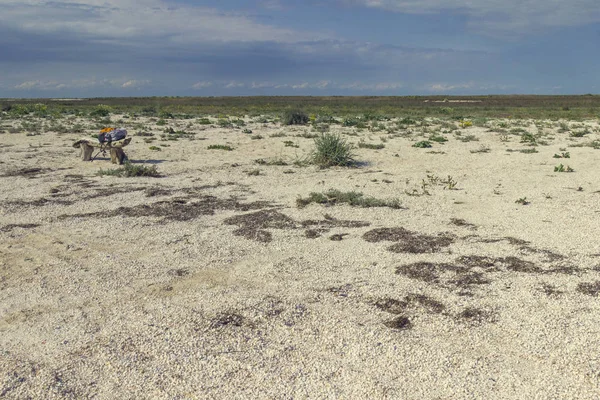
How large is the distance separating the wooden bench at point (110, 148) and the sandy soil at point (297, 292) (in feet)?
10.3

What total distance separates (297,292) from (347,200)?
159 inches

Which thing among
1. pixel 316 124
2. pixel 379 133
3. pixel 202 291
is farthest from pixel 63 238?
pixel 316 124

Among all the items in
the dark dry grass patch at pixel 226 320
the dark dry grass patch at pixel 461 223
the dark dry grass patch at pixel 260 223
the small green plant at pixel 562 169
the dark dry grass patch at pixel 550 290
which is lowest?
the dark dry grass patch at pixel 226 320

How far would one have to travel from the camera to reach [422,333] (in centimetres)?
441

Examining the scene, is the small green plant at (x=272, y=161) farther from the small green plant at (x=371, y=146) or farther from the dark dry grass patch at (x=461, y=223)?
the dark dry grass patch at (x=461, y=223)

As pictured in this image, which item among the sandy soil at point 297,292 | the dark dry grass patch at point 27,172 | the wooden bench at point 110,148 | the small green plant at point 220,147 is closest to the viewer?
the sandy soil at point 297,292

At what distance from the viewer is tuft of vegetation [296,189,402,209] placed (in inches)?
349

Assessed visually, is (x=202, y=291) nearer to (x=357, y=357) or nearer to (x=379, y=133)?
(x=357, y=357)

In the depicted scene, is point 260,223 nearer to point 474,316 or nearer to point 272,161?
point 474,316

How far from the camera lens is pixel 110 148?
13.7m

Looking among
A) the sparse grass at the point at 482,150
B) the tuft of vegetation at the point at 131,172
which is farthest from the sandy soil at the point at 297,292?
the sparse grass at the point at 482,150

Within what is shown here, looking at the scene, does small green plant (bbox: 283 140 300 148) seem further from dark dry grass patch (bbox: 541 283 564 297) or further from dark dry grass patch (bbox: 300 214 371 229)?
dark dry grass patch (bbox: 541 283 564 297)

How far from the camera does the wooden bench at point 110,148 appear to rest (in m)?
13.7

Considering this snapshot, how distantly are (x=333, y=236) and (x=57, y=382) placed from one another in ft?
13.4
